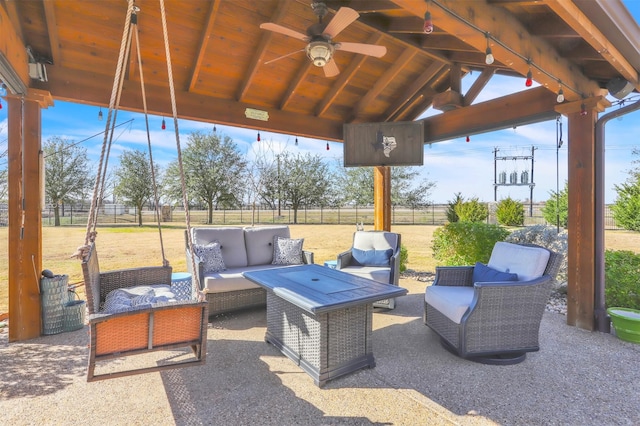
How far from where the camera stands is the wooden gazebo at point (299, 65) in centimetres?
239

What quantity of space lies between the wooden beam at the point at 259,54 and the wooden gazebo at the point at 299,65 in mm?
17

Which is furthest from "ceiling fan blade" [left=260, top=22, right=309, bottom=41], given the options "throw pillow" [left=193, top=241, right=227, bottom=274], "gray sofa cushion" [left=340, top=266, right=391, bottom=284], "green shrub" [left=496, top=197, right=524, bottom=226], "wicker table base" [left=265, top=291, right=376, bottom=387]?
"green shrub" [left=496, top=197, right=524, bottom=226]

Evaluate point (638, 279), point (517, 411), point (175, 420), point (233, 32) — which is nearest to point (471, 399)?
point (517, 411)

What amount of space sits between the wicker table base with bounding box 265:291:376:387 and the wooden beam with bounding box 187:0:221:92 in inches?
109

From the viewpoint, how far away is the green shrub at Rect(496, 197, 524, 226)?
40.7 ft

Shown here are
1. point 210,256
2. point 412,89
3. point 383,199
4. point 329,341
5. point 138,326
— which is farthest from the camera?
point 383,199

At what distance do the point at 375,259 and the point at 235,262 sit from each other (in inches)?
69.9

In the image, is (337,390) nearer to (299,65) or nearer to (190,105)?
(190,105)

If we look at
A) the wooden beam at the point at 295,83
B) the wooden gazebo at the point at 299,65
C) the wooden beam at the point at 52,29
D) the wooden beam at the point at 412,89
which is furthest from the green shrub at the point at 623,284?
the wooden beam at the point at 52,29

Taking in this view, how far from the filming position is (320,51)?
272 cm

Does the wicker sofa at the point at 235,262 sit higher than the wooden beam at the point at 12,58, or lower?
lower

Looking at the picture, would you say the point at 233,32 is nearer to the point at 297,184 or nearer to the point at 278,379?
the point at 278,379

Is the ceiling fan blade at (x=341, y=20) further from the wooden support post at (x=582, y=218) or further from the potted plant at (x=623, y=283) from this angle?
the potted plant at (x=623, y=283)

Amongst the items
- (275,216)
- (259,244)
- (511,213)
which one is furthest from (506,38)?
(275,216)
